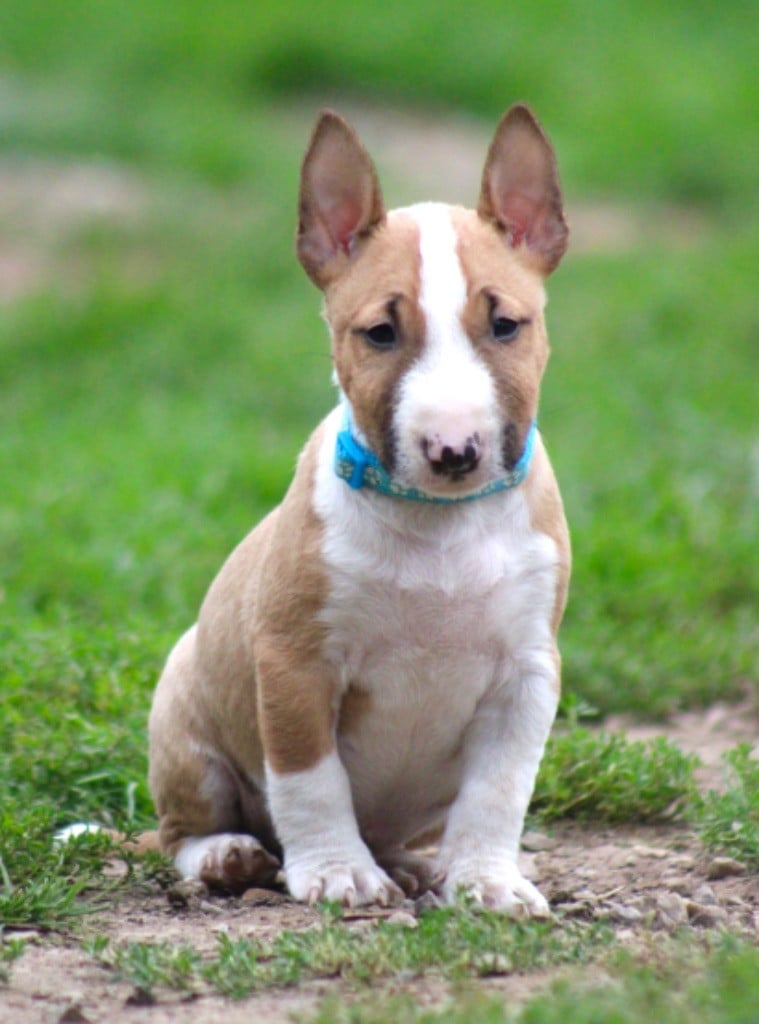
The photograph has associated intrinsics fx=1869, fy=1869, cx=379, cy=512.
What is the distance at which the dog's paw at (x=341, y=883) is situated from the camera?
4.72m

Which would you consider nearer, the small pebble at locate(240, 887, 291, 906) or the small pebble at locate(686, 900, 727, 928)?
the small pebble at locate(686, 900, 727, 928)

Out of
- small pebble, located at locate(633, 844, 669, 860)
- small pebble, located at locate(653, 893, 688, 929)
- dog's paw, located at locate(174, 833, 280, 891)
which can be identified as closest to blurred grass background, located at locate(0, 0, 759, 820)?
dog's paw, located at locate(174, 833, 280, 891)

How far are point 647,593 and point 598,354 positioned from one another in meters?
4.40

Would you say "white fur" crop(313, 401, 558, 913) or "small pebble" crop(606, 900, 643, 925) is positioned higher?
"white fur" crop(313, 401, 558, 913)

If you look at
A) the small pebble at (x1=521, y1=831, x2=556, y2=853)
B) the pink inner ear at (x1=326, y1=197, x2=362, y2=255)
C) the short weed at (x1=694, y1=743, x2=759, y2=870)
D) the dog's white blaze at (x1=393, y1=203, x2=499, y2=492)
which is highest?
the pink inner ear at (x1=326, y1=197, x2=362, y2=255)

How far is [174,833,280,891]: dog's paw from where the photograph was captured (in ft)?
16.7

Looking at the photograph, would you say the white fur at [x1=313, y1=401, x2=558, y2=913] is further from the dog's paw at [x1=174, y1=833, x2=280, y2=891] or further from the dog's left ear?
the dog's left ear

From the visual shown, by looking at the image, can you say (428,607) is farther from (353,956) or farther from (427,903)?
(353,956)

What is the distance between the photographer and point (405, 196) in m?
14.3

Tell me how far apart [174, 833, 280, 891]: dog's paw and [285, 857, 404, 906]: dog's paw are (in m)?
0.29

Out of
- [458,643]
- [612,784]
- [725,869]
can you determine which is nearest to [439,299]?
[458,643]

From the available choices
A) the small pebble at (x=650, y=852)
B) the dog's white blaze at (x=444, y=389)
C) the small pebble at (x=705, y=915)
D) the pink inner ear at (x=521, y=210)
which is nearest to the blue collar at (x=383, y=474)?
the dog's white blaze at (x=444, y=389)

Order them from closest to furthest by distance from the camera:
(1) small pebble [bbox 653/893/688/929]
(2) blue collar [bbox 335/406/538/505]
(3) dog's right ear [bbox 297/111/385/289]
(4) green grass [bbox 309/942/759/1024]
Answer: (4) green grass [bbox 309/942/759/1024] < (1) small pebble [bbox 653/893/688/929] < (2) blue collar [bbox 335/406/538/505] < (3) dog's right ear [bbox 297/111/385/289]

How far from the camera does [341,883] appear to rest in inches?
187
